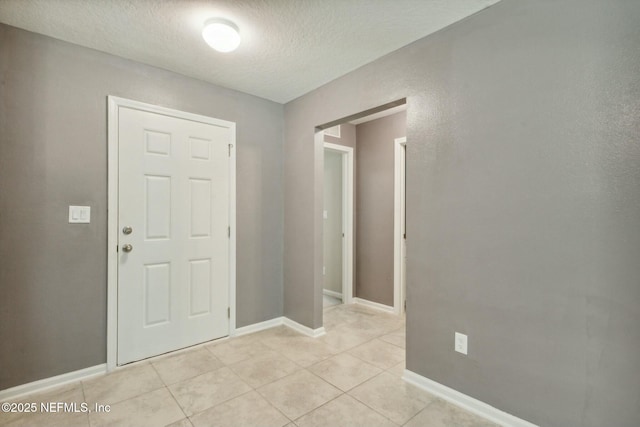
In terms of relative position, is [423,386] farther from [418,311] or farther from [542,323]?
[542,323]

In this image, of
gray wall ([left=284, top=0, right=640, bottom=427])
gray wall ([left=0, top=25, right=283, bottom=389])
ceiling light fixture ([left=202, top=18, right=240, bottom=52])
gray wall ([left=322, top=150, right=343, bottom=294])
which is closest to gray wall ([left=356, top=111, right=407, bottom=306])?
gray wall ([left=322, top=150, right=343, bottom=294])

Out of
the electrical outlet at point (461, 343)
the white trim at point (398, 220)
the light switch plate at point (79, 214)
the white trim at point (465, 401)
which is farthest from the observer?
the white trim at point (398, 220)

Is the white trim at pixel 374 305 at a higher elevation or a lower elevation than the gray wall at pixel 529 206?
lower

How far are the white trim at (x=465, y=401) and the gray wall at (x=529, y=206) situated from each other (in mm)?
46

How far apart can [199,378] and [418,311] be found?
5.49ft

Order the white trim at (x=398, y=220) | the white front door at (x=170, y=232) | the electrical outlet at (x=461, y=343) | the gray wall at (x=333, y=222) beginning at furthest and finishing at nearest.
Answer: the gray wall at (x=333, y=222) < the white trim at (x=398, y=220) < the white front door at (x=170, y=232) < the electrical outlet at (x=461, y=343)

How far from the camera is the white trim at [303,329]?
2900 mm

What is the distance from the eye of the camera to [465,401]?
5.92 feet

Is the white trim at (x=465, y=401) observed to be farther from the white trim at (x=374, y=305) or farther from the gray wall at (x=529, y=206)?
the white trim at (x=374, y=305)

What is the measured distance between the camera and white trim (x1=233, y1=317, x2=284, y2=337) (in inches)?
116

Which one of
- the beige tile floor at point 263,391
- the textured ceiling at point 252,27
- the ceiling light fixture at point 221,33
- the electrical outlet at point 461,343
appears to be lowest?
the beige tile floor at point 263,391

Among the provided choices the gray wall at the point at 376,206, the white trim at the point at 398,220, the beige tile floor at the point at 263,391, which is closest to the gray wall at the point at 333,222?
the gray wall at the point at 376,206

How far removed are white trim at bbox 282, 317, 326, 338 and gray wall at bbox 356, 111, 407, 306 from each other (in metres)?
1.13

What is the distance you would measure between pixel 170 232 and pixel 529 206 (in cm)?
263
